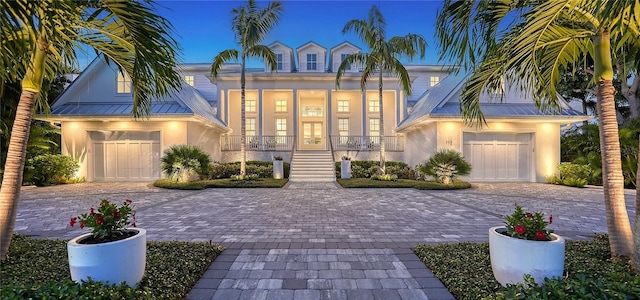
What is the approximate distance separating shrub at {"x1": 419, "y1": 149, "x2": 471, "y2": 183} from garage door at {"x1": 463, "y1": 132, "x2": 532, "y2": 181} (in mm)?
2373

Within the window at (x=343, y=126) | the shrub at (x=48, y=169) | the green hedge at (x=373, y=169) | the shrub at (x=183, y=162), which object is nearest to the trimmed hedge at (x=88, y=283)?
the shrub at (x=183, y=162)

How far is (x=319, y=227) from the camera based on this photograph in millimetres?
5578

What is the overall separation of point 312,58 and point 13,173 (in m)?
18.5

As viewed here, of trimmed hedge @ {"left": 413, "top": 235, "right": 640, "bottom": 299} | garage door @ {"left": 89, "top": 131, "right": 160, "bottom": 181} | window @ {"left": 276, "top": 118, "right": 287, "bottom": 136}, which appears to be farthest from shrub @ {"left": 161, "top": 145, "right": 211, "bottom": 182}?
trimmed hedge @ {"left": 413, "top": 235, "right": 640, "bottom": 299}

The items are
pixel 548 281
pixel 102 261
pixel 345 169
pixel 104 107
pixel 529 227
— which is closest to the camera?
pixel 548 281

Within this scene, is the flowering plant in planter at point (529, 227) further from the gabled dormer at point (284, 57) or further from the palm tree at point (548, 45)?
the gabled dormer at point (284, 57)

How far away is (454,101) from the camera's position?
1383cm

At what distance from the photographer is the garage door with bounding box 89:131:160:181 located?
14.0 m

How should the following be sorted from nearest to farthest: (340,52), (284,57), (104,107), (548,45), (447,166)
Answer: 1. (548,45)
2. (447,166)
3. (104,107)
4. (284,57)
5. (340,52)

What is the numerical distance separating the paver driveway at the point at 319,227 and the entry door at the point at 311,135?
404 inches

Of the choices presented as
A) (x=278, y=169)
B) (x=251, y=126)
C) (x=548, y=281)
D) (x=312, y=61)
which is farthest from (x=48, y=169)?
(x=548, y=281)

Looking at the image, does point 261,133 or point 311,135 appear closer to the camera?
point 261,133

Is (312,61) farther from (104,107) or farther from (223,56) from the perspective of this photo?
(104,107)

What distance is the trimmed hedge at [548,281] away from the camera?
2326 mm
